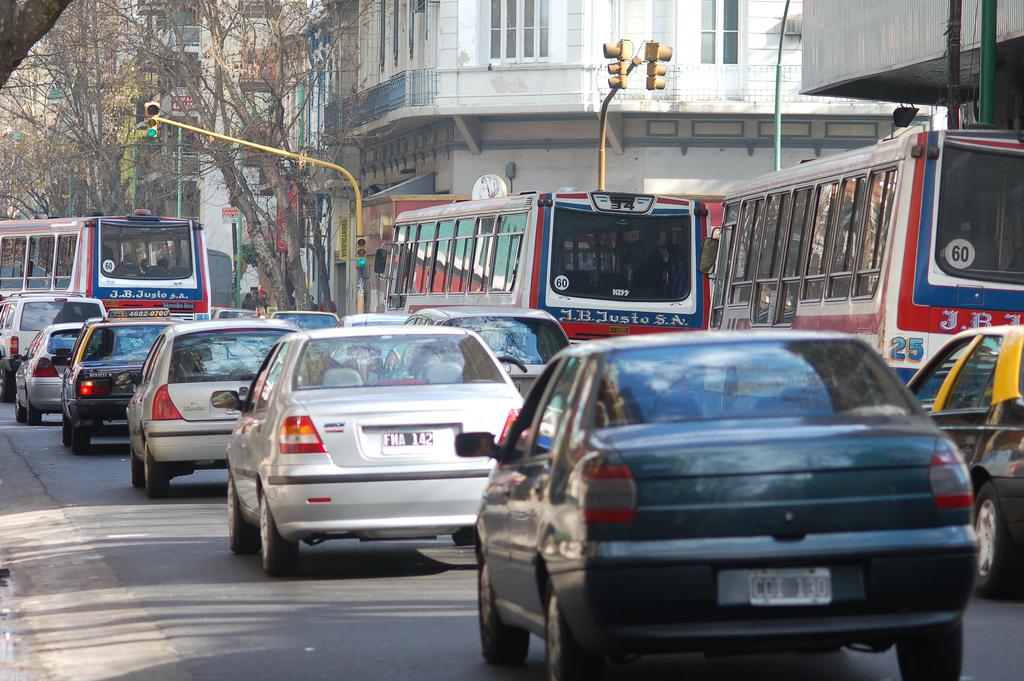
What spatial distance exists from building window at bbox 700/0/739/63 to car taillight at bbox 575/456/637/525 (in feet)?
144

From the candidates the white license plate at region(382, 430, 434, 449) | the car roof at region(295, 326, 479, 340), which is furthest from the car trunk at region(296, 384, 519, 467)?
the car roof at region(295, 326, 479, 340)

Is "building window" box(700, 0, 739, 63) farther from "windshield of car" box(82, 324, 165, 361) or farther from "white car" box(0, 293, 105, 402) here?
"windshield of car" box(82, 324, 165, 361)

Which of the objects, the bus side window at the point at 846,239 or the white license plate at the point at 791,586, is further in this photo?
the bus side window at the point at 846,239

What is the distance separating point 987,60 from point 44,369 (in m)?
15.0

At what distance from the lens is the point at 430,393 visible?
1170cm

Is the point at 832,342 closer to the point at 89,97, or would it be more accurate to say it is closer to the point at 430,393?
the point at 430,393

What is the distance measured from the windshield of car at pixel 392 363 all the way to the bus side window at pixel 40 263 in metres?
33.6

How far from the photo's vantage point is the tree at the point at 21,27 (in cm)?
1388

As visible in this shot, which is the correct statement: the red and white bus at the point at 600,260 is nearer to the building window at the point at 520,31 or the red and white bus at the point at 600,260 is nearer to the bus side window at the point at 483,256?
the bus side window at the point at 483,256

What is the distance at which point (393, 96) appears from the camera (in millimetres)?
52656

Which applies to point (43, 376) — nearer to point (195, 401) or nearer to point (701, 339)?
point (195, 401)

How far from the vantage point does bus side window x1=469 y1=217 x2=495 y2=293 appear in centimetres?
2919

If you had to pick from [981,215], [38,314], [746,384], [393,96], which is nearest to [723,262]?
[981,215]

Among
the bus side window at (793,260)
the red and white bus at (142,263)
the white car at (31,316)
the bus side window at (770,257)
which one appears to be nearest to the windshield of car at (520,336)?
the bus side window at (793,260)
